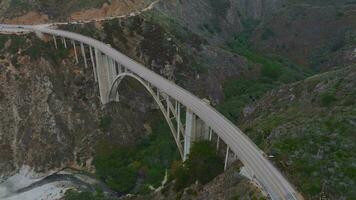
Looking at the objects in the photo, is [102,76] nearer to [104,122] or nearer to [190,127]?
[104,122]

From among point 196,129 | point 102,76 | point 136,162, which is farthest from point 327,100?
point 102,76

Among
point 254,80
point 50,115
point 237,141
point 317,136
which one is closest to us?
point 317,136

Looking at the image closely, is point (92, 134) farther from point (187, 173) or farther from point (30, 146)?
point (187, 173)

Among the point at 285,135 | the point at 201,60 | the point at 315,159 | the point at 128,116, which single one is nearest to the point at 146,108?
the point at 128,116

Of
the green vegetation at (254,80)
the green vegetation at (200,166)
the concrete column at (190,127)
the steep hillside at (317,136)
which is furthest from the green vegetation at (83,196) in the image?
the green vegetation at (254,80)

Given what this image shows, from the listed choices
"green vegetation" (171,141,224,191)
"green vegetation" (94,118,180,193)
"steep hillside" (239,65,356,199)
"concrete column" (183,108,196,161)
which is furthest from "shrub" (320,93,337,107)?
"green vegetation" (94,118,180,193)

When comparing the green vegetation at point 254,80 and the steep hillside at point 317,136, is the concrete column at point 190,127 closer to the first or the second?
the steep hillside at point 317,136
